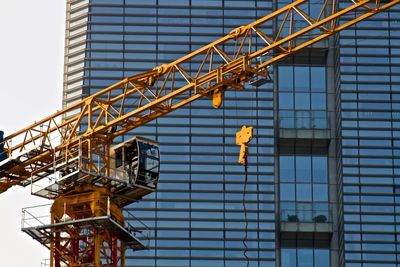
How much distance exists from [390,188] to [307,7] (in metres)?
17.2

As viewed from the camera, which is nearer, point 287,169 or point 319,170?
point 319,170

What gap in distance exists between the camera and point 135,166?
122 meters

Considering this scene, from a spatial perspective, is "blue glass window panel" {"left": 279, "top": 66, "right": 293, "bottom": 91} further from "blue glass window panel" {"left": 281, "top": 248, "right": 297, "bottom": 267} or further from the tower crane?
the tower crane

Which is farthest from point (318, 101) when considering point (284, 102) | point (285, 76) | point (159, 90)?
point (159, 90)

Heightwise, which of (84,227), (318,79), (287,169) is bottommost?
(84,227)

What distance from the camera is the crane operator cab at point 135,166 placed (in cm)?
12156

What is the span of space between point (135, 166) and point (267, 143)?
181 ft

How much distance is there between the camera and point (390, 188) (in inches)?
6890

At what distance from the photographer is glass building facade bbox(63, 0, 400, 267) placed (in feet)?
568

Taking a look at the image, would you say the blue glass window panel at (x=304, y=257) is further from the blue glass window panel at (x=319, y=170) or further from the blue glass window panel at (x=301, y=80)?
the blue glass window panel at (x=301, y=80)

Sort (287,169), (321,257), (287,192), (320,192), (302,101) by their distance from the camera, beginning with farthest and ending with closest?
(302,101) < (287,169) < (320,192) < (287,192) < (321,257)

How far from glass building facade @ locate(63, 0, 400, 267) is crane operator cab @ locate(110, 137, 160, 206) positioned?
47.6 meters

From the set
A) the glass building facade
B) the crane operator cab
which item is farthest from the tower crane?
the glass building facade

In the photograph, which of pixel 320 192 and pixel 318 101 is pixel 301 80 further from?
pixel 320 192
